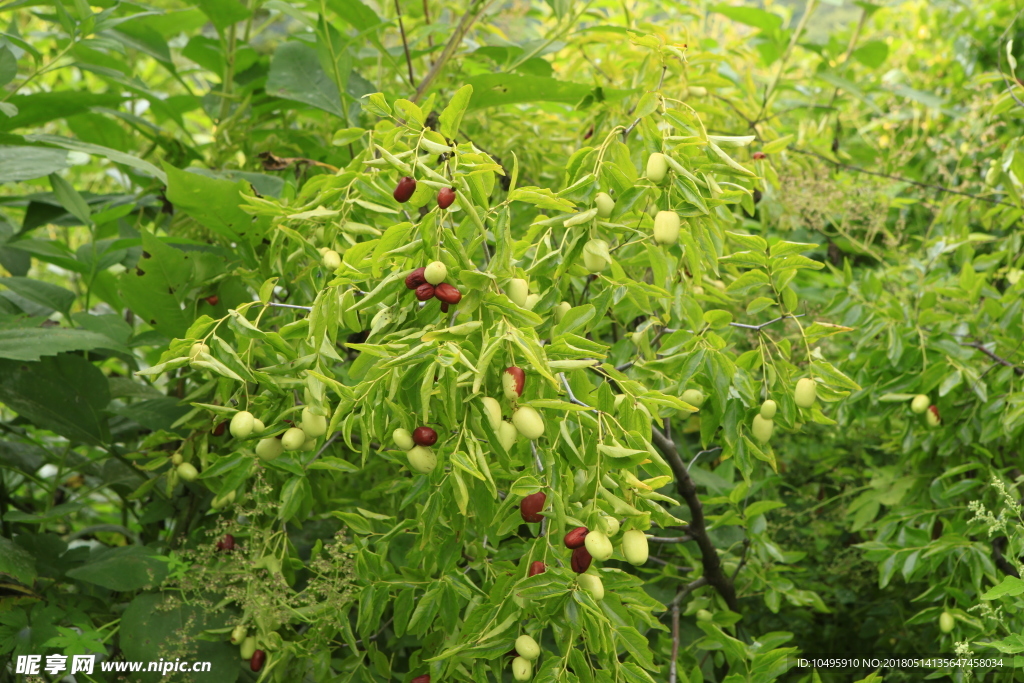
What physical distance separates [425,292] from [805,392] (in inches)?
21.3

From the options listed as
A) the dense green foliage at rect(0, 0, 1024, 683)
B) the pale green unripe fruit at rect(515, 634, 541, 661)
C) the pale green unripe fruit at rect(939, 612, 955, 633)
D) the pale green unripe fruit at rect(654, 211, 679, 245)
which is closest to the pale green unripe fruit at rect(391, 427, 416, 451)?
the dense green foliage at rect(0, 0, 1024, 683)

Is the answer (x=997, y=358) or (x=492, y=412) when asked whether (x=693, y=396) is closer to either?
(x=492, y=412)

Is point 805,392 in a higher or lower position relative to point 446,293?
lower

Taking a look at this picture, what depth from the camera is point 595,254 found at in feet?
2.57

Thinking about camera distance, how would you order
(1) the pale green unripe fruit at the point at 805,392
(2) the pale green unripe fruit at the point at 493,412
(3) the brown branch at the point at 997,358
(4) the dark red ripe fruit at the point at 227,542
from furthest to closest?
(3) the brown branch at the point at 997,358
(4) the dark red ripe fruit at the point at 227,542
(1) the pale green unripe fruit at the point at 805,392
(2) the pale green unripe fruit at the point at 493,412

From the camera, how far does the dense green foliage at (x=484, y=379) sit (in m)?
0.78

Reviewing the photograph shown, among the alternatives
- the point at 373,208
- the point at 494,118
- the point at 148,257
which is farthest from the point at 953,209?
the point at 148,257

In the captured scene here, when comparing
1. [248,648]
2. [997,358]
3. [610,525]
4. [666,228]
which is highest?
[666,228]

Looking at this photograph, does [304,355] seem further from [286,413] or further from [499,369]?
[499,369]

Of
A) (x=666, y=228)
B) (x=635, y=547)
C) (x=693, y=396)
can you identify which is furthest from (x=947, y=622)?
(x=666, y=228)

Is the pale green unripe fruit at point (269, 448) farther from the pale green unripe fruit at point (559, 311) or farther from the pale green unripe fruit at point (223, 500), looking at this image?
the pale green unripe fruit at point (559, 311)

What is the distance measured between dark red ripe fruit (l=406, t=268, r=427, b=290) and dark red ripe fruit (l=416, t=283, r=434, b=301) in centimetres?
1

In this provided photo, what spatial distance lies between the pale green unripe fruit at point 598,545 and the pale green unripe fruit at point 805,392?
0.43m

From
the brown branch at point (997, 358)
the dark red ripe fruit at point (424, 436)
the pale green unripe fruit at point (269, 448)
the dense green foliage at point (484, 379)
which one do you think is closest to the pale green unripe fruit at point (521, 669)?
the dense green foliage at point (484, 379)
